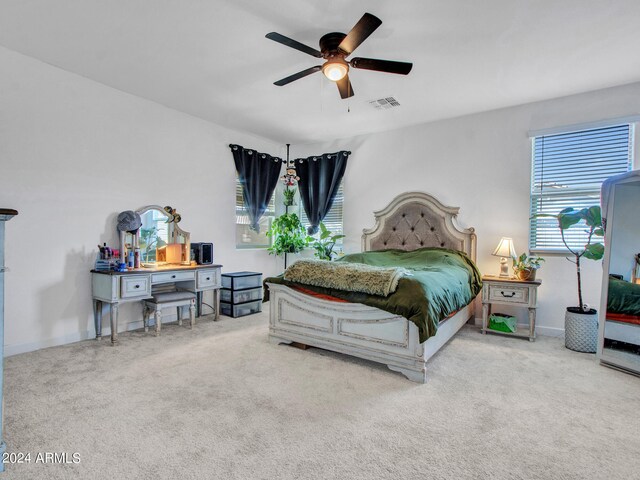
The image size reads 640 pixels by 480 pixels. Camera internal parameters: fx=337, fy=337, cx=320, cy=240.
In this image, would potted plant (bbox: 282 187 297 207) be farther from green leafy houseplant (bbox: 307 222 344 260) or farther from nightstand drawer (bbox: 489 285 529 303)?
nightstand drawer (bbox: 489 285 529 303)

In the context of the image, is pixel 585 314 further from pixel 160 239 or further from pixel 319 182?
pixel 160 239

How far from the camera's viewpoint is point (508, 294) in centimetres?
358

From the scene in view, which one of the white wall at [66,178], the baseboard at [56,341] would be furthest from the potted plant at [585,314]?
the baseboard at [56,341]

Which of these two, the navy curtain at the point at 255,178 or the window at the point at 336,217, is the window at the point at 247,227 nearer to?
the navy curtain at the point at 255,178

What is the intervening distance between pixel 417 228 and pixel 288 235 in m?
2.03

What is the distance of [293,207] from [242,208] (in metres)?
1.05

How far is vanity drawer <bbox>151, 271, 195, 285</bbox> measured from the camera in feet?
11.6

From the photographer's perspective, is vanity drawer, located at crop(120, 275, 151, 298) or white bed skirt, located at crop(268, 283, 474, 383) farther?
vanity drawer, located at crop(120, 275, 151, 298)

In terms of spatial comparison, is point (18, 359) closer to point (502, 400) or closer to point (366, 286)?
point (366, 286)

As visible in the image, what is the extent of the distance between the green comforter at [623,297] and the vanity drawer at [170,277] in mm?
4092

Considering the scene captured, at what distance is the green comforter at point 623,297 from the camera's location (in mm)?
2756

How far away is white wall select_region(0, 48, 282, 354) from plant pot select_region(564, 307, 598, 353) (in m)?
4.50

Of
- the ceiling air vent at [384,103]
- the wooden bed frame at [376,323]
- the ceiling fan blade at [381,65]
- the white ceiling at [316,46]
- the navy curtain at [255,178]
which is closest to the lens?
the white ceiling at [316,46]

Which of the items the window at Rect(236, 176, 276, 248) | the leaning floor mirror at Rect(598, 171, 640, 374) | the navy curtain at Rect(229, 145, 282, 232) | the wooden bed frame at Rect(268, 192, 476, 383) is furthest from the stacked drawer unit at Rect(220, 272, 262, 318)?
the leaning floor mirror at Rect(598, 171, 640, 374)
